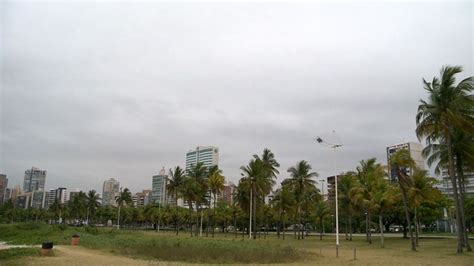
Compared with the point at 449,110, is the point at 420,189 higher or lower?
lower

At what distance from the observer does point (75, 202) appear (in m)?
120

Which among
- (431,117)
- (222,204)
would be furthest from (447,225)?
(431,117)

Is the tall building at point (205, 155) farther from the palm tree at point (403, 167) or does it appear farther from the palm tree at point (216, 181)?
the palm tree at point (403, 167)

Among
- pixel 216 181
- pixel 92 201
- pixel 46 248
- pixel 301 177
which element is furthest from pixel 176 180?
pixel 92 201

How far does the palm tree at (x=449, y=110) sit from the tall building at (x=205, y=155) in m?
95.5

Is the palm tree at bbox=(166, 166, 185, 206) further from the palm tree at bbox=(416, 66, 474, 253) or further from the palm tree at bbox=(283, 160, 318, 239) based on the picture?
the palm tree at bbox=(416, 66, 474, 253)

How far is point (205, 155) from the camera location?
12950 cm

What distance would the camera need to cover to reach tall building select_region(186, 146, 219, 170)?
412 ft

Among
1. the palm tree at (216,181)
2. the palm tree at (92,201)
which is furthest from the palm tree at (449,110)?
the palm tree at (92,201)

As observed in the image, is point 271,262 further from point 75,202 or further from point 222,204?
point 75,202

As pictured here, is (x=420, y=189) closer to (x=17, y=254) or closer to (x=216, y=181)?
(x=17, y=254)

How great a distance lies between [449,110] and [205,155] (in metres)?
105

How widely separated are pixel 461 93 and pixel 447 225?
290 ft

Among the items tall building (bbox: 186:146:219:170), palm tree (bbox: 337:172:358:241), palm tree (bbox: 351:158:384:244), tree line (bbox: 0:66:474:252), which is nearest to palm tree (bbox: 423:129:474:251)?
tree line (bbox: 0:66:474:252)
